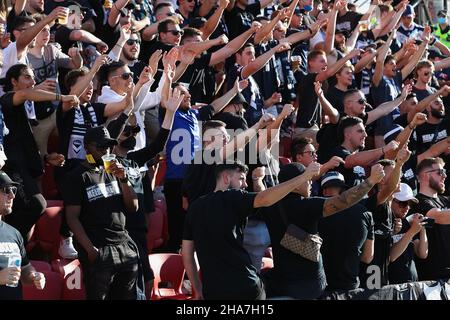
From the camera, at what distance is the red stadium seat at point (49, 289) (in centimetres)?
824

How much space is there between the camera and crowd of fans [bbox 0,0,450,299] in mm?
7652

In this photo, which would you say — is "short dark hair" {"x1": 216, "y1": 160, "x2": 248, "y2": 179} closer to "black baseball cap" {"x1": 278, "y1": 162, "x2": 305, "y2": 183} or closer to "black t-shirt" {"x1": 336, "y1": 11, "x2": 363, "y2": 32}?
"black baseball cap" {"x1": 278, "y1": 162, "x2": 305, "y2": 183}

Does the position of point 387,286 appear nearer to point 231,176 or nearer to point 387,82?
point 231,176

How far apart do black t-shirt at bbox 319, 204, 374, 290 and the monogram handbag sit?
706mm

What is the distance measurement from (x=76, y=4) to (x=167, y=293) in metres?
4.24

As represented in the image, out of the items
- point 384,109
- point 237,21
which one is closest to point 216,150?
point 384,109

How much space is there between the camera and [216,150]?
8883 millimetres

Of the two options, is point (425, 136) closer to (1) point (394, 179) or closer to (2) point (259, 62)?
(2) point (259, 62)

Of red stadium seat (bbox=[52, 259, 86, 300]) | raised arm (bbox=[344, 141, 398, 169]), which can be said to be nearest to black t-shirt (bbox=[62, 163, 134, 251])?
red stadium seat (bbox=[52, 259, 86, 300])

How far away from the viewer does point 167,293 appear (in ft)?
29.6

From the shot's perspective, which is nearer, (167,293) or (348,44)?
(167,293)

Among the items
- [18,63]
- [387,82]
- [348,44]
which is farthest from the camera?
[348,44]

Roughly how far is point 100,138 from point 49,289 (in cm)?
129

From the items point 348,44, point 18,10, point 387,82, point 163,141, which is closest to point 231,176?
point 163,141
